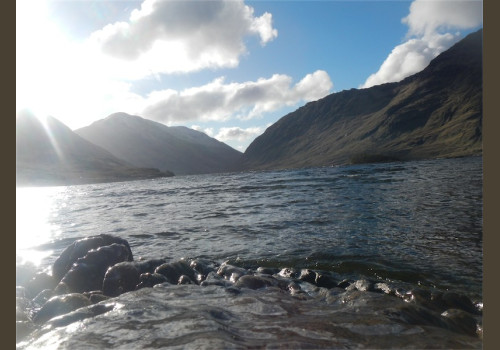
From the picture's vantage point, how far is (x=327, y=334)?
6.72m

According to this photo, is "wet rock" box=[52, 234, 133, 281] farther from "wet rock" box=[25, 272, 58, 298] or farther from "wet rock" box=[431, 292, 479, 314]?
"wet rock" box=[431, 292, 479, 314]

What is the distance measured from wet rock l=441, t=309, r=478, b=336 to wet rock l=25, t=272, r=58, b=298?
14.4 meters

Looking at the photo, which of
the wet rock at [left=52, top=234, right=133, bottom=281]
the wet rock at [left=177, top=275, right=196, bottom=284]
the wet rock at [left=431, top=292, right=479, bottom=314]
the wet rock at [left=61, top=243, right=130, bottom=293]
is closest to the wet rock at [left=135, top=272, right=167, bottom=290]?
the wet rock at [left=177, top=275, right=196, bottom=284]

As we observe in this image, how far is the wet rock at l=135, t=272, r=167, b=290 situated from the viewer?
38.6 ft

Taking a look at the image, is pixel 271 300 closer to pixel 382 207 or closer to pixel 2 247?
pixel 2 247

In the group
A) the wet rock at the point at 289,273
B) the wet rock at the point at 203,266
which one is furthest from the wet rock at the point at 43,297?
the wet rock at the point at 289,273

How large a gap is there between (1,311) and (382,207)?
1003 inches

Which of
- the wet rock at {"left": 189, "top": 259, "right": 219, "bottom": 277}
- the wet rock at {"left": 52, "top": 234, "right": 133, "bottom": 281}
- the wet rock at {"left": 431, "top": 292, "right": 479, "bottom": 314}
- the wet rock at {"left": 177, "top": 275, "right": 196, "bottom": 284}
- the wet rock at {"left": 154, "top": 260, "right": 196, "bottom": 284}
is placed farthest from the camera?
the wet rock at {"left": 52, "top": 234, "right": 133, "bottom": 281}

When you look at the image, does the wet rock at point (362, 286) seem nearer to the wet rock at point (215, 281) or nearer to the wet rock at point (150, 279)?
the wet rock at point (215, 281)

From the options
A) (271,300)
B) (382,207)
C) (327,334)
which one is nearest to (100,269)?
(271,300)

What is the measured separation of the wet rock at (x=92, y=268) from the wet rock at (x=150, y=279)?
2.02 meters

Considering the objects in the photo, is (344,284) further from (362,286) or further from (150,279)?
(150,279)

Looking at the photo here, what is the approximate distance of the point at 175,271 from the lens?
42.5 ft

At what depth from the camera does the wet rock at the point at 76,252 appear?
47.7ft
